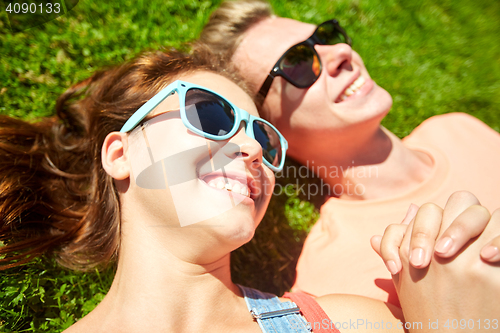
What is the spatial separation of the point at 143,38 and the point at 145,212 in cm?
216

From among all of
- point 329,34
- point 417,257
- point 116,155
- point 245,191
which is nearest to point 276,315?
point 245,191

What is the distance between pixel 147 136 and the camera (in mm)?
1973

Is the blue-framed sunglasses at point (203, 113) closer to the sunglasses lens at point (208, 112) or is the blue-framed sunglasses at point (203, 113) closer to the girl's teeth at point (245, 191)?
the sunglasses lens at point (208, 112)

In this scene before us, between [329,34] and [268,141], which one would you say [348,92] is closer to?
[329,34]

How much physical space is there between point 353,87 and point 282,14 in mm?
1609

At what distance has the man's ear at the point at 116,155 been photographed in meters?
2.05

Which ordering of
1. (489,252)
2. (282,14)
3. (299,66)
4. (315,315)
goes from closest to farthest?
(489,252), (315,315), (299,66), (282,14)

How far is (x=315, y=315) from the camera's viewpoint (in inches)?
80.7

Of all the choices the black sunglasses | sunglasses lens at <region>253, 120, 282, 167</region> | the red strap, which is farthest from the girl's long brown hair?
the red strap

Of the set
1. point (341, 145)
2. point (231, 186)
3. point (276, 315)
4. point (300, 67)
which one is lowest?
point (276, 315)

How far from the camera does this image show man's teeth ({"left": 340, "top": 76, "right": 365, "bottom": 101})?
2772mm

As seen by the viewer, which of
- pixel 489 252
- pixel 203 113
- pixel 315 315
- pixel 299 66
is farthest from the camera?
pixel 299 66

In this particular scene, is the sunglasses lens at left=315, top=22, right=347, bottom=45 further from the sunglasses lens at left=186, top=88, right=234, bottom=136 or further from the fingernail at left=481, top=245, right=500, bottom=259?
the fingernail at left=481, top=245, right=500, bottom=259

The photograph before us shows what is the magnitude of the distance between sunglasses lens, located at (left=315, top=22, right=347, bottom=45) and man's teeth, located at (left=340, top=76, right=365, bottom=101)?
0.40 meters
